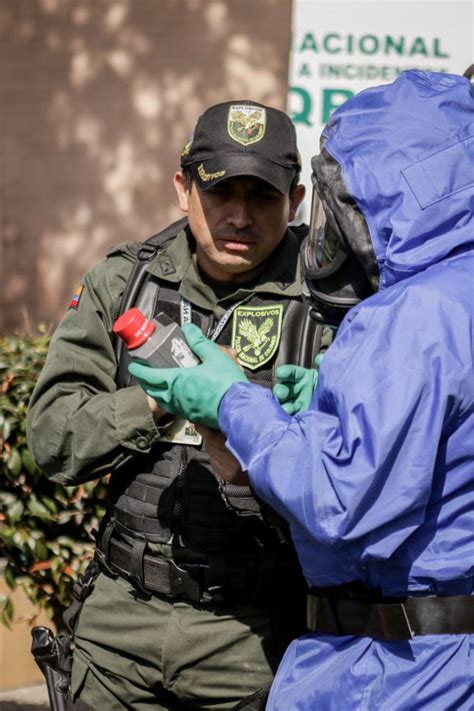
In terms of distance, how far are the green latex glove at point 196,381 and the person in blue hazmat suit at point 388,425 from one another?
0.04 ft

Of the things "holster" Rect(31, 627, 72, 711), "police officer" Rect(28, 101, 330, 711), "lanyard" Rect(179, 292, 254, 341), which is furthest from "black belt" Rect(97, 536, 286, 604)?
"lanyard" Rect(179, 292, 254, 341)

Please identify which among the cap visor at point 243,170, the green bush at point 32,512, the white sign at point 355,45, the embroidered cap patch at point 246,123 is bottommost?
the green bush at point 32,512

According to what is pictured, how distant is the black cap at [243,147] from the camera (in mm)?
2896

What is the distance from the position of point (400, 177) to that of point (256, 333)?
93 cm

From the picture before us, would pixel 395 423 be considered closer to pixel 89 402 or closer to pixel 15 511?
pixel 89 402

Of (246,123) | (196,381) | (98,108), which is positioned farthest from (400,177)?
(98,108)

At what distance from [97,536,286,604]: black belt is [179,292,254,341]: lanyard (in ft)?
1.80

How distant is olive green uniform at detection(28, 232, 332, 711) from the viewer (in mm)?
2777

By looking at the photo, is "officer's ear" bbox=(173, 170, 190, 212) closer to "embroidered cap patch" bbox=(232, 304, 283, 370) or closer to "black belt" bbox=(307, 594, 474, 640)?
"embroidered cap patch" bbox=(232, 304, 283, 370)

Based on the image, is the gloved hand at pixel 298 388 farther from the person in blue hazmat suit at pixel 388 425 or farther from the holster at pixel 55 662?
the holster at pixel 55 662

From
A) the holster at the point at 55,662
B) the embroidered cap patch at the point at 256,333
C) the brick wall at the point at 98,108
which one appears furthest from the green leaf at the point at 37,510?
the brick wall at the point at 98,108

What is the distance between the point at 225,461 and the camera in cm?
239

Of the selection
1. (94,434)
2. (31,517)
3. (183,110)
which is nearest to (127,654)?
(94,434)

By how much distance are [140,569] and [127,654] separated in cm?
22
